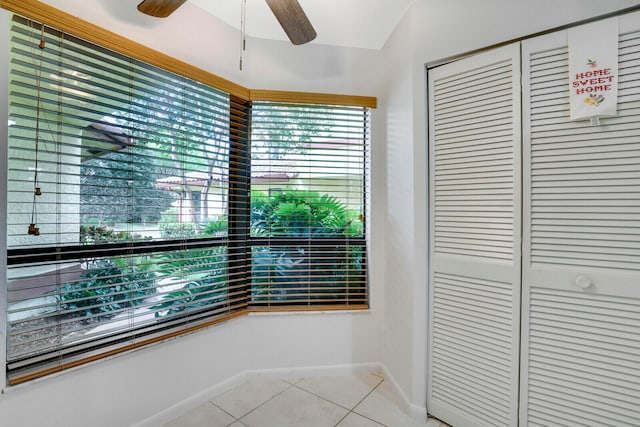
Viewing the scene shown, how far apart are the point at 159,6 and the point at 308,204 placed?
135 cm

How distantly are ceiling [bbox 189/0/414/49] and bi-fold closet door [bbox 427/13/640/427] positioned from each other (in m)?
0.54

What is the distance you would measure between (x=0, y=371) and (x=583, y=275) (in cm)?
242

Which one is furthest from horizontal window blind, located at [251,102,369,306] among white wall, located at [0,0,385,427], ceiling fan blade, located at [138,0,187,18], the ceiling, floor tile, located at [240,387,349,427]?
ceiling fan blade, located at [138,0,187,18]

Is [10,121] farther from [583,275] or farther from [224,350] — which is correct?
[583,275]

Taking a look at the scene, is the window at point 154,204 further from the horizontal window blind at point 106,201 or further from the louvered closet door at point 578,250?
the louvered closet door at point 578,250

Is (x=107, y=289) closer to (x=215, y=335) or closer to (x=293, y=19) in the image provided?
(x=215, y=335)

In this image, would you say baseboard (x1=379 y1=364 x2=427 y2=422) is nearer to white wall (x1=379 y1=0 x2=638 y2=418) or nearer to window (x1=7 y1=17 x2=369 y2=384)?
white wall (x1=379 y1=0 x2=638 y2=418)

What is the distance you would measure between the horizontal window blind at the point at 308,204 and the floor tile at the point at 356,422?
707mm

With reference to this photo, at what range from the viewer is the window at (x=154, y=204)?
1252 millimetres

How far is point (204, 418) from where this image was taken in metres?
1.72

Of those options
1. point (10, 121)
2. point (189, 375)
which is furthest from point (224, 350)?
point (10, 121)

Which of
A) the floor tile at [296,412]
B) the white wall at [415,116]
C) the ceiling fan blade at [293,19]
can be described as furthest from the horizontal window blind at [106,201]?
the white wall at [415,116]

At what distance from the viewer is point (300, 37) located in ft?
4.79

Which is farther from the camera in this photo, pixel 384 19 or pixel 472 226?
pixel 384 19
